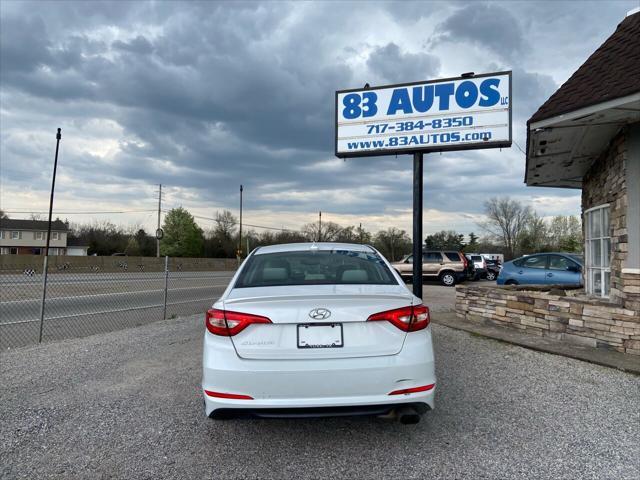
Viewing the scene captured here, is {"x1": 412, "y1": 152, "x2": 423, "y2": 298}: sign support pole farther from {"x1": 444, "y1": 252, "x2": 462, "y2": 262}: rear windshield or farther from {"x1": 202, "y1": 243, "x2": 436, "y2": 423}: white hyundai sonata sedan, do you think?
{"x1": 444, "y1": 252, "x2": 462, "y2": 262}: rear windshield

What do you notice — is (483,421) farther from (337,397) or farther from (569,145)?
(569,145)

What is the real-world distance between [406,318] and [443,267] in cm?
1982

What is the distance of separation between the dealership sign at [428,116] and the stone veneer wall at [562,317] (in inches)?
121

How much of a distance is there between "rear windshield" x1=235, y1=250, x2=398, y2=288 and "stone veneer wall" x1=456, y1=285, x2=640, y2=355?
3.62 m

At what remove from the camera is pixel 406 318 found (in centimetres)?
311

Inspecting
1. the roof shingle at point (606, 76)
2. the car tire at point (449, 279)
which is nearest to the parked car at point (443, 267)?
the car tire at point (449, 279)

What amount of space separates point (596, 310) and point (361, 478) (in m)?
4.72

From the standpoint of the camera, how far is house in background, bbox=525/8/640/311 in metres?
5.73

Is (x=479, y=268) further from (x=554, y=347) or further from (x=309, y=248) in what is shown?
(x=309, y=248)

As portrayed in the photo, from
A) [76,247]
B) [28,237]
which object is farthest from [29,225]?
[76,247]

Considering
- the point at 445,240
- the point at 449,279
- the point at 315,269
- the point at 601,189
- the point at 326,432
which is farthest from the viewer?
the point at 445,240

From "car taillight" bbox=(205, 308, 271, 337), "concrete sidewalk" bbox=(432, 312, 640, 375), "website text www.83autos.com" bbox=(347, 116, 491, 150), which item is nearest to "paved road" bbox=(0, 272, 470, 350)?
"concrete sidewalk" bbox=(432, 312, 640, 375)

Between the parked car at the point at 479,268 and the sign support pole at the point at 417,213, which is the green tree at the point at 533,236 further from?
the sign support pole at the point at 417,213

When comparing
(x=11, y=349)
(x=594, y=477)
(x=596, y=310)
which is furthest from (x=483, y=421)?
(x=11, y=349)
